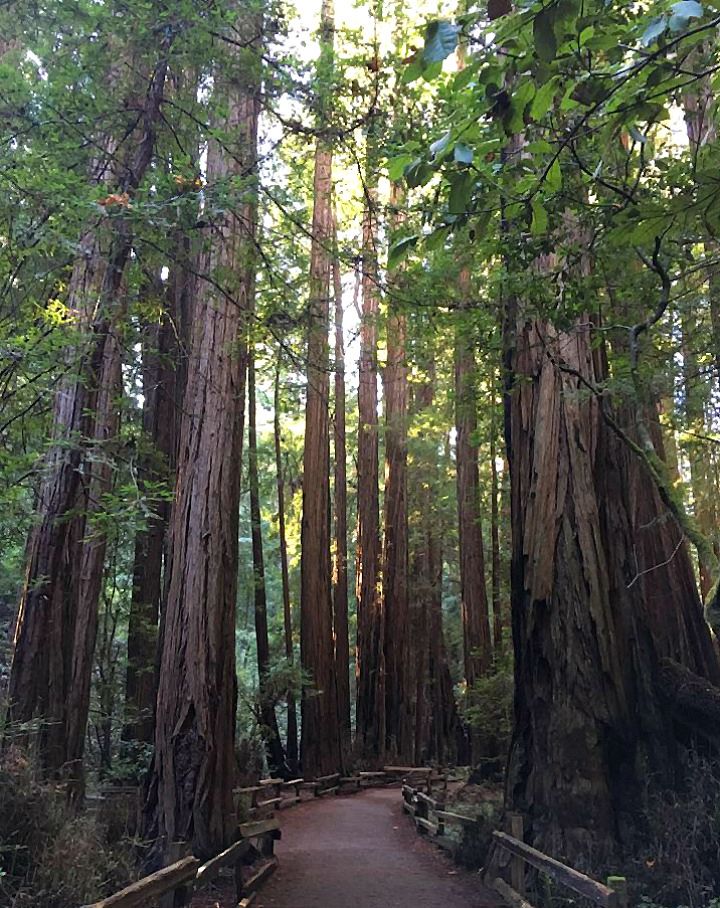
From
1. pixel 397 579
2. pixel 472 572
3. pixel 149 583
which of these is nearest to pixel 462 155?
pixel 149 583

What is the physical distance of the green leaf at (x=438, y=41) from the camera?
99.2 inches

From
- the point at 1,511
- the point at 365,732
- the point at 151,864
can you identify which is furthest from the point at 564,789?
the point at 365,732

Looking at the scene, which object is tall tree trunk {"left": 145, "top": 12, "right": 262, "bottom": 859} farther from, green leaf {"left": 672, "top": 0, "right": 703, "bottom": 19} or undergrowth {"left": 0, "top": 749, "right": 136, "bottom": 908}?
green leaf {"left": 672, "top": 0, "right": 703, "bottom": 19}

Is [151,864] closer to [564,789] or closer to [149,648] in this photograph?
[564,789]

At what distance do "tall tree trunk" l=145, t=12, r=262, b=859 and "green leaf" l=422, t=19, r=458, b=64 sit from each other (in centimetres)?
464

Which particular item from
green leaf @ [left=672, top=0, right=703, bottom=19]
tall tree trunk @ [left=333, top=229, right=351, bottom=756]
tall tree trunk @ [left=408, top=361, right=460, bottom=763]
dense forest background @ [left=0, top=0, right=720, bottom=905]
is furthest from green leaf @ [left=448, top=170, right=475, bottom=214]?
tall tree trunk @ [left=408, top=361, right=460, bottom=763]

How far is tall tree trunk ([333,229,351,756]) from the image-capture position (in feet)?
65.3

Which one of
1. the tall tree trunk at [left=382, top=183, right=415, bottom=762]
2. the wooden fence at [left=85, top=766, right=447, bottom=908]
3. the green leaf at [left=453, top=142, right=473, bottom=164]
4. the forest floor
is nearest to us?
the green leaf at [left=453, top=142, right=473, bottom=164]

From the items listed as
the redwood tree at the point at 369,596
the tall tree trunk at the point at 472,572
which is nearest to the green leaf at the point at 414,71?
the tall tree trunk at the point at 472,572

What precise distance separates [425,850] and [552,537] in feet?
18.8

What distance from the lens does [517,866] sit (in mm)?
7285

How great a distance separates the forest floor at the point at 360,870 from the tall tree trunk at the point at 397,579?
8.04m

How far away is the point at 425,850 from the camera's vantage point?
38.0 ft

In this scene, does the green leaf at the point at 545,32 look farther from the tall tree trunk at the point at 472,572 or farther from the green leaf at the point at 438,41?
the tall tree trunk at the point at 472,572
